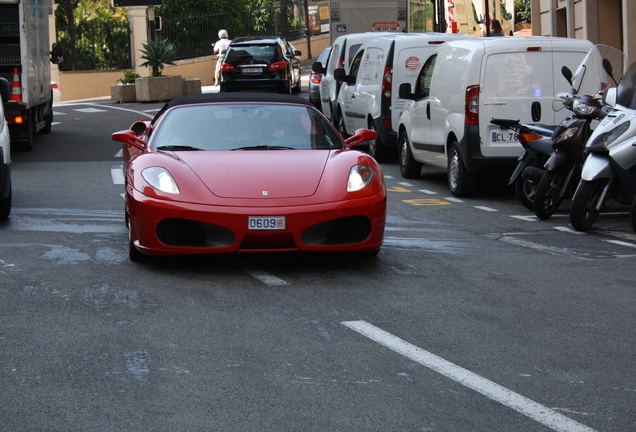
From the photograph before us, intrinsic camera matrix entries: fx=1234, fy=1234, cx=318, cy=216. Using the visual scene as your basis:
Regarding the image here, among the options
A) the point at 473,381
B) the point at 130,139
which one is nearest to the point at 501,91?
the point at 130,139

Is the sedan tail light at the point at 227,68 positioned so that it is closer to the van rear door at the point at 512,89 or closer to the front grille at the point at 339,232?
the van rear door at the point at 512,89

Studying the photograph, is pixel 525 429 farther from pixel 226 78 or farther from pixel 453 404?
pixel 226 78

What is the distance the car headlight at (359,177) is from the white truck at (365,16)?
2529 cm

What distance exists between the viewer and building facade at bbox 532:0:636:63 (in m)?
24.8

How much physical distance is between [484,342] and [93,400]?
2239mm

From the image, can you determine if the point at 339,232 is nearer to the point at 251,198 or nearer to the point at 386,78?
the point at 251,198

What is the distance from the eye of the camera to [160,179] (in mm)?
8938

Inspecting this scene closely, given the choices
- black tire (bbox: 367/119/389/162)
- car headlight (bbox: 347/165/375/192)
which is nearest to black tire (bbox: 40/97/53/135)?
black tire (bbox: 367/119/389/162)

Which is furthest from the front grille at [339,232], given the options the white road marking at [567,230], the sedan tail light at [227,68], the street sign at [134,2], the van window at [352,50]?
the street sign at [134,2]

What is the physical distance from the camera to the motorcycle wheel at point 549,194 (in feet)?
39.9

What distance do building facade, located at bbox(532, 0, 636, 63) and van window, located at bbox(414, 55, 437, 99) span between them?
930 cm

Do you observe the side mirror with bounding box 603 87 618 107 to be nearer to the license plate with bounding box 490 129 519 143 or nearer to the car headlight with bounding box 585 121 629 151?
the car headlight with bounding box 585 121 629 151

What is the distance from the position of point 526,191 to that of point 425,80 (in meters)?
3.48

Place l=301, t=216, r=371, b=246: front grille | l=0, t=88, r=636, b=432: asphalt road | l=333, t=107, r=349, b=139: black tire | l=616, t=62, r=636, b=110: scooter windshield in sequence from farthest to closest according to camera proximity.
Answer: l=333, t=107, r=349, b=139: black tire, l=616, t=62, r=636, b=110: scooter windshield, l=301, t=216, r=371, b=246: front grille, l=0, t=88, r=636, b=432: asphalt road
